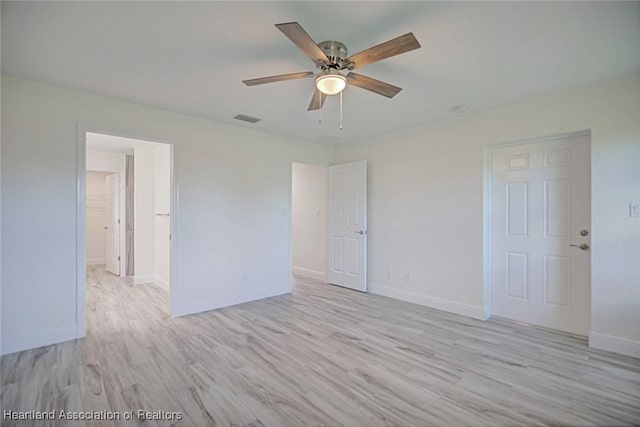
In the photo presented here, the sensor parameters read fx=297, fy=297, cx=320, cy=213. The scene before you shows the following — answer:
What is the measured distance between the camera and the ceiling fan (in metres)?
1.73

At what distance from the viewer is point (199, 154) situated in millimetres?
3889

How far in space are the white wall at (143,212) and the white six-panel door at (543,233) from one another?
5.67 metres

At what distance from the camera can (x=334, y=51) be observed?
84.8 inches

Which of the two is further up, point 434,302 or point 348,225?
point 348,225

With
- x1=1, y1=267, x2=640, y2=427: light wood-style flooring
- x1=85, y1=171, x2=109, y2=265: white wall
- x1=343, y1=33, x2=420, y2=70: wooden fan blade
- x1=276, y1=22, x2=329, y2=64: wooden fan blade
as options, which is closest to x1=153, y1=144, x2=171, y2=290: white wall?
x1=1, y1=267, x2=640, y2=427: light wood-style flooring

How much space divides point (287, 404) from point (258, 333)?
4.09 ft

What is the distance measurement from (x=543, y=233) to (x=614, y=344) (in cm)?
117

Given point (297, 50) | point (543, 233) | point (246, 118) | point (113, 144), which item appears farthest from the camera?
point (113, 144)

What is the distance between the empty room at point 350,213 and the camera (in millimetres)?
1950

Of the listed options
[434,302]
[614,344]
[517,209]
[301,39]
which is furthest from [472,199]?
[301,39]

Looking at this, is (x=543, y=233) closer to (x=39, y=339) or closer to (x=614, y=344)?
(x=614, y=344)

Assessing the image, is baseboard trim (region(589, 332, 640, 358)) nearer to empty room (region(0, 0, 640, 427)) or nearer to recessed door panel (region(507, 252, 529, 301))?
empty room (region(0, 0, 640, 427))

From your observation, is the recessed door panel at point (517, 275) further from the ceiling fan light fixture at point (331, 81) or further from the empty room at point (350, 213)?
the ceiling fan light fixture at point (331, 81)

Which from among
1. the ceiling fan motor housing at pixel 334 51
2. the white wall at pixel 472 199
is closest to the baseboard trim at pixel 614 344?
the white wall at pixel 472 199
